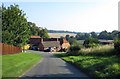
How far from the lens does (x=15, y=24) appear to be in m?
82.4

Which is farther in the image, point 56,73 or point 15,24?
point 15,24

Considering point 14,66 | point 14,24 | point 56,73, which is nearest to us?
point 56,73

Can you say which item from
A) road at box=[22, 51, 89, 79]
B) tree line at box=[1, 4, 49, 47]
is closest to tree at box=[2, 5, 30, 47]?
tree line at box=[1, 4, 49, 47]

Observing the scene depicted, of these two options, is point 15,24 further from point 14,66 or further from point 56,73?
point 56,73

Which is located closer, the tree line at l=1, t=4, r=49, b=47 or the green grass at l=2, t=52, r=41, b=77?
the green grass at l=2, t=52, r=41, b=77

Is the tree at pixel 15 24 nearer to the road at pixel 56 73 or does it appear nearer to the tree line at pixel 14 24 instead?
the tree line at pixel 14 24

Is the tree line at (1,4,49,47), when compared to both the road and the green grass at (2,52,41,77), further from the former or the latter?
the road

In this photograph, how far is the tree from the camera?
8131 centimetres

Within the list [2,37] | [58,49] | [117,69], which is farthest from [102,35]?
[117,69]

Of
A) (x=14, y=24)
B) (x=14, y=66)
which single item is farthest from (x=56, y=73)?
(x=14, y=24)

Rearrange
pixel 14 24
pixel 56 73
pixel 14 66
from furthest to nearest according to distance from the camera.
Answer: pixel 14 24, pixel 14 66, pixel 56 73

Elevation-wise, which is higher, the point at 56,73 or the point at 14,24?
the point at 14,24

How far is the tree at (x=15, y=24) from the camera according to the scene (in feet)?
267

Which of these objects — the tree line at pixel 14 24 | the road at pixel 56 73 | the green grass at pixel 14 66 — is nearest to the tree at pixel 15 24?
the tree line at pixel 14 24
